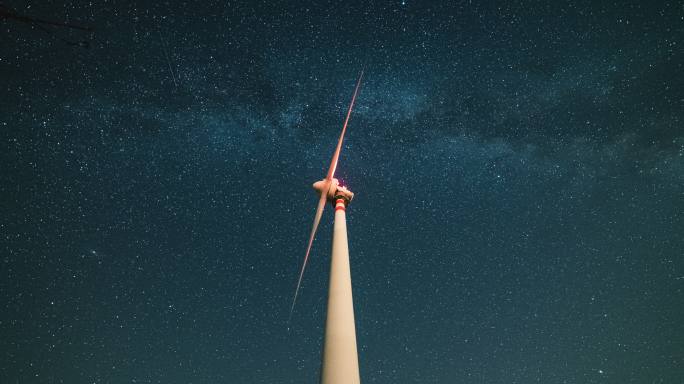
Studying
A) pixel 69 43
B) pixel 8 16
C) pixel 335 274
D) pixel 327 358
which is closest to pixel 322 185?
pixel 335 274

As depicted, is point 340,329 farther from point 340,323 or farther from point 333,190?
point 333,190

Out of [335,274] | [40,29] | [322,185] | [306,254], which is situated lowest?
[335,274]

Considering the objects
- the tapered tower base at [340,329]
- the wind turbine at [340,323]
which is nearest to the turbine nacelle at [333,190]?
the wind turbine at [340,323]

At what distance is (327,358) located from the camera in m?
7.18

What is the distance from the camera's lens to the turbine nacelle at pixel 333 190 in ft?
44.9

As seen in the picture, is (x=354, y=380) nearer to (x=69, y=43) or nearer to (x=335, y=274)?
(x=335, y=274)

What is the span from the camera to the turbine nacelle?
13672 millimetres

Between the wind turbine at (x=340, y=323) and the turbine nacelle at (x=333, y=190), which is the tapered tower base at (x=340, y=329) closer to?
the wind turbine at (x=340, y=323)

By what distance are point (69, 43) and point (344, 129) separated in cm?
1209

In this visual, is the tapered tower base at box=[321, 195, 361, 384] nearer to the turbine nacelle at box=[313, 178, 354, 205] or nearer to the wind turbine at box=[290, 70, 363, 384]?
the wind turbine at box=[290, 70, 363, 384]

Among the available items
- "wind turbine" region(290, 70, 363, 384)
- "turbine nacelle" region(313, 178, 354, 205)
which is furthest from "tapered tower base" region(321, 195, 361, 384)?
"turbine nacelle" region(313, 178, 354, 205)

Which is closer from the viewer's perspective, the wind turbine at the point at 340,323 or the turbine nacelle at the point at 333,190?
the wind turbine at the point at 340,323

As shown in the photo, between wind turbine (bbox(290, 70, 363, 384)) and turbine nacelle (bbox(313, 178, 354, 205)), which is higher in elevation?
turbine nacelle (bbox(313, 178, 354, 205))

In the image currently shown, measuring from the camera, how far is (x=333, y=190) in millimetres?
13719
